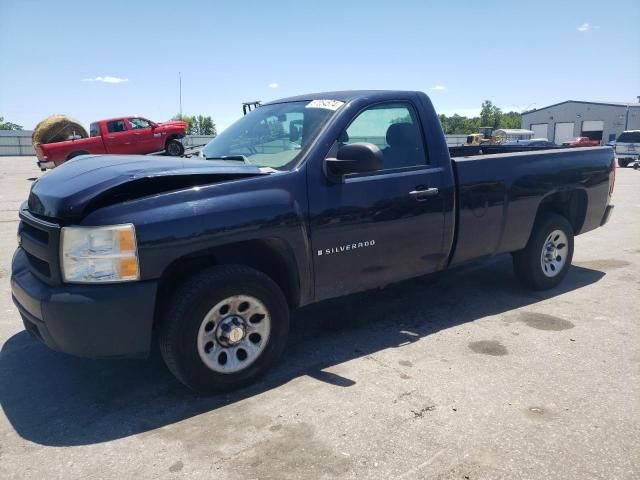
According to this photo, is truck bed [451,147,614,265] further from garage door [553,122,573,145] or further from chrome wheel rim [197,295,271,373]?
garage door [553,122,573,145]

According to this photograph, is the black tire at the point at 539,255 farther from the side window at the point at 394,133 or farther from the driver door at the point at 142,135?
the driver door at the point at 142,135

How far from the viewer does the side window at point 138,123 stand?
63.9ft

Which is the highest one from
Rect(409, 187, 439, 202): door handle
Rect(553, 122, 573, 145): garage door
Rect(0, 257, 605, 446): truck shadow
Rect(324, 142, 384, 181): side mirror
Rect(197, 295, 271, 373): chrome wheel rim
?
Rect(553, 122, 573, 145): garage door

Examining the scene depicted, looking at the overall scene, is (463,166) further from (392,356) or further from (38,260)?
(38,260)

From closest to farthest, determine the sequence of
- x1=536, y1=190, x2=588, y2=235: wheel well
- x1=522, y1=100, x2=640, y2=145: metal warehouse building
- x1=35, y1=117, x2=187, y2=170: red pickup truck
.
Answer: x1=536, y1=190, x2=588, y2=235: wheel well
x1=35, y1=117, x2=187, y2=170: red pickup truck
x1=522, y1=100, x2=640, y2=145: metal warehouse building

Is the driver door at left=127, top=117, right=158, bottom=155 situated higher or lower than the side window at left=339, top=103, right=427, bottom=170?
higher

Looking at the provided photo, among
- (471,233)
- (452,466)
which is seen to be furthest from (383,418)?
(471,233)

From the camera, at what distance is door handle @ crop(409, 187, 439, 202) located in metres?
3.96

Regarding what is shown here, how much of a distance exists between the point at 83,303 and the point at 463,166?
10.2 feet

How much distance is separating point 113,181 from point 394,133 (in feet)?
7.41

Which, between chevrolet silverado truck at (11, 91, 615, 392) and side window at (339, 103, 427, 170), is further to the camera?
side window at (339, 103, 427, 170)

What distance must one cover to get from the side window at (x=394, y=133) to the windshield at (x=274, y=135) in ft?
1.00

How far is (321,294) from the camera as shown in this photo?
143 inches

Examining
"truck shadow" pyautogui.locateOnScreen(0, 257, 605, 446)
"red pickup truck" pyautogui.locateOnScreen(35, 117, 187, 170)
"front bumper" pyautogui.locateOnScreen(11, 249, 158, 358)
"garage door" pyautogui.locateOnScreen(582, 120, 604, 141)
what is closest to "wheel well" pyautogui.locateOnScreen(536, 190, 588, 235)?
"truck shadow" pyautogui.locateOnScreen(0, 257, 605, 446)
